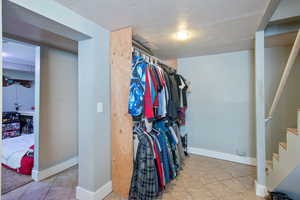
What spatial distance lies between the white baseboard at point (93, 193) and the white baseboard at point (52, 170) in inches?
34.9

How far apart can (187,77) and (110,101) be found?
204 cm

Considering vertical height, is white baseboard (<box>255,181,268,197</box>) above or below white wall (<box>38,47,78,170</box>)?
below

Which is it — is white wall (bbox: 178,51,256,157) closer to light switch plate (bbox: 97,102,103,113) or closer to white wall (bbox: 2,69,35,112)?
light switch plate (bbox: 97,102,103,113)

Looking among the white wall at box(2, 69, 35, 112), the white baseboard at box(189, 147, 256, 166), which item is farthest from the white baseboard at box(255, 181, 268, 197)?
the white wall at box(2, 69, 35, 112)

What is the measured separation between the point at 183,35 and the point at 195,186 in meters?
2.19

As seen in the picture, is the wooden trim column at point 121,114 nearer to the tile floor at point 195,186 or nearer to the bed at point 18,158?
the tile floor at point 195,186

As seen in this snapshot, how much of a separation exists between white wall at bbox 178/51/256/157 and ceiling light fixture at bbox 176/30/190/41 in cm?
120

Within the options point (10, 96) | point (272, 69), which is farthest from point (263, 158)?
point (10, 96)

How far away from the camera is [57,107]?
2570 mm

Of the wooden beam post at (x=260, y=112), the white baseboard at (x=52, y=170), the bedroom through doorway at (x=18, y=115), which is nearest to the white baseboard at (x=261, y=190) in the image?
the wooden beam post at (x=260, y=112)

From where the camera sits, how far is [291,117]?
8.34 ft

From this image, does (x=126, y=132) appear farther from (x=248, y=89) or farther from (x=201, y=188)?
(x=248, y=89)

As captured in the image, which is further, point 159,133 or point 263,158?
point 159,133

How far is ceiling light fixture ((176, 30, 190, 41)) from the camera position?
2000mm
